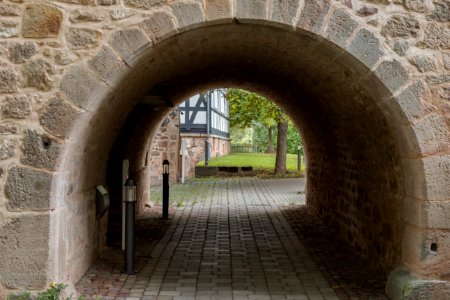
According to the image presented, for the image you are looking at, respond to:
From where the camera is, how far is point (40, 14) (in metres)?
5.05

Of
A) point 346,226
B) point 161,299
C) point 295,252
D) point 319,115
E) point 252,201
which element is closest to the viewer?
point 161,299

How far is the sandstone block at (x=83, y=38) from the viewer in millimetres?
5031

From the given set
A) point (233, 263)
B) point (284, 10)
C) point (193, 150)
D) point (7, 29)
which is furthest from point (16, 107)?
point (193, 150)

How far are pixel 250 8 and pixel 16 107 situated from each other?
2312 mm

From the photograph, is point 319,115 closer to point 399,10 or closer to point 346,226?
point 346,226

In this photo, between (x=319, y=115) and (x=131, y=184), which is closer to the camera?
(x=131, y=184)

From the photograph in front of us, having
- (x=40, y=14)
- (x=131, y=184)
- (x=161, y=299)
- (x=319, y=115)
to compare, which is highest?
(x=40, y=14)

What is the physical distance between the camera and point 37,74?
5.02 meters

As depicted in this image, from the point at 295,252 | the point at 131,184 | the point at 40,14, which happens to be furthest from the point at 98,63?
the point at 295,252

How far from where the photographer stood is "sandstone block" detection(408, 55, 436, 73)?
5156mm

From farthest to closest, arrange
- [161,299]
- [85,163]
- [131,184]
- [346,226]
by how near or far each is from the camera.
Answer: [346,226]
[131,184]
[85,163]
[161,299]

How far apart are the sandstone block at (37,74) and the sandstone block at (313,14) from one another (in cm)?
234

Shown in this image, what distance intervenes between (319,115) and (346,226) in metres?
1.96

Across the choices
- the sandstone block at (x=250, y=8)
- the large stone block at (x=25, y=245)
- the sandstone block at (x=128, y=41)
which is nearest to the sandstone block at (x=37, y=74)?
the sandstone block at (x=128, y=41)
